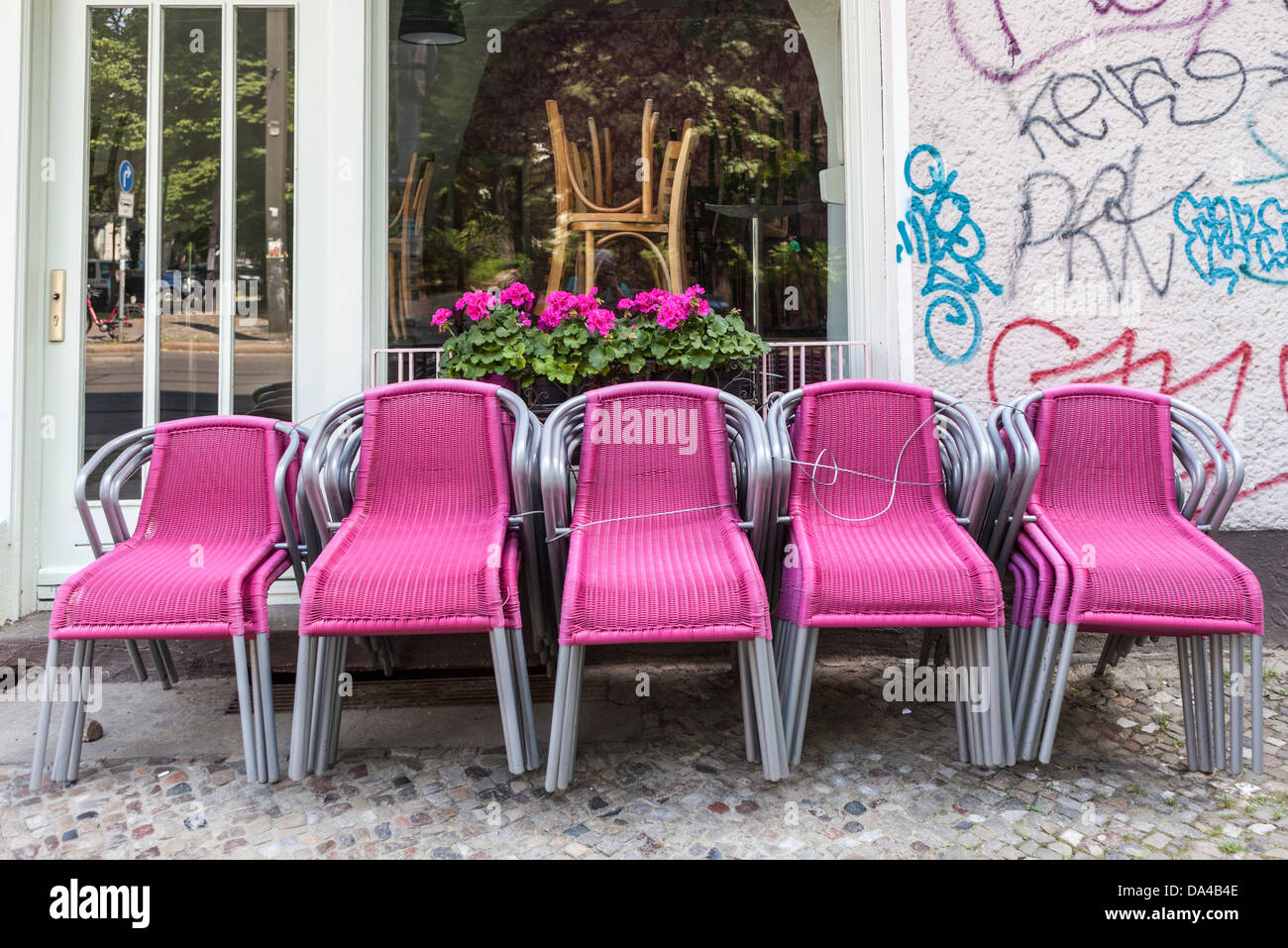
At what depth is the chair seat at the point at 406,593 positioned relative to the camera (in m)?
2.57

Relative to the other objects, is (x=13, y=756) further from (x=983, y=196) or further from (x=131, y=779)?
(x=983, y=196)

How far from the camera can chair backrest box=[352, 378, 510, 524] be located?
3031 mm

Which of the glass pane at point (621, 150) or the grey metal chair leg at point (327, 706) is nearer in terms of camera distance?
the grey metal chair leg at point (327, 706)

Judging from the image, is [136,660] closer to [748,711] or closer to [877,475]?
[748,711]

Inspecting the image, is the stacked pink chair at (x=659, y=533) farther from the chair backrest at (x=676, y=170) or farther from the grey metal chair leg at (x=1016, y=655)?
the chair backrest at (x=676, y=170)

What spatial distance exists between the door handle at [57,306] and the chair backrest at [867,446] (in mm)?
2904

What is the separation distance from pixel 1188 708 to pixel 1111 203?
1974mm

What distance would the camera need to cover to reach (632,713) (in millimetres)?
3240

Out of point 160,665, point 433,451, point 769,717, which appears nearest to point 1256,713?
point 769,717

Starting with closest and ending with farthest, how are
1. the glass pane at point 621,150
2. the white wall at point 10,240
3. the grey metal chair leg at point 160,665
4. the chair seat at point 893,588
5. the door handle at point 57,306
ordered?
the chair seat at point 893,588 < the grey metal chair leg at point 160,665 < the white wall at point 10,240 < the door handle at point 57,306 < the glass pane at point 621,150

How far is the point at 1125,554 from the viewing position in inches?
111

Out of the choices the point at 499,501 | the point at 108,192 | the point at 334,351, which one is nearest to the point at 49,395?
the point at 108,192

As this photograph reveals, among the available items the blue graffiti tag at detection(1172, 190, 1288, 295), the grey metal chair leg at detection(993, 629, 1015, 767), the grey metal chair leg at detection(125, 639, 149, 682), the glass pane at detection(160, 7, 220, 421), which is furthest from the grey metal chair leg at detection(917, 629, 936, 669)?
the glass pane at detection(160, 7, 220, 421)

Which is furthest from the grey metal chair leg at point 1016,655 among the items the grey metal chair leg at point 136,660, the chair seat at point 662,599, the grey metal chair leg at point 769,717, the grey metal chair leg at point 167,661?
the grey metal chair leg at point 136,660
